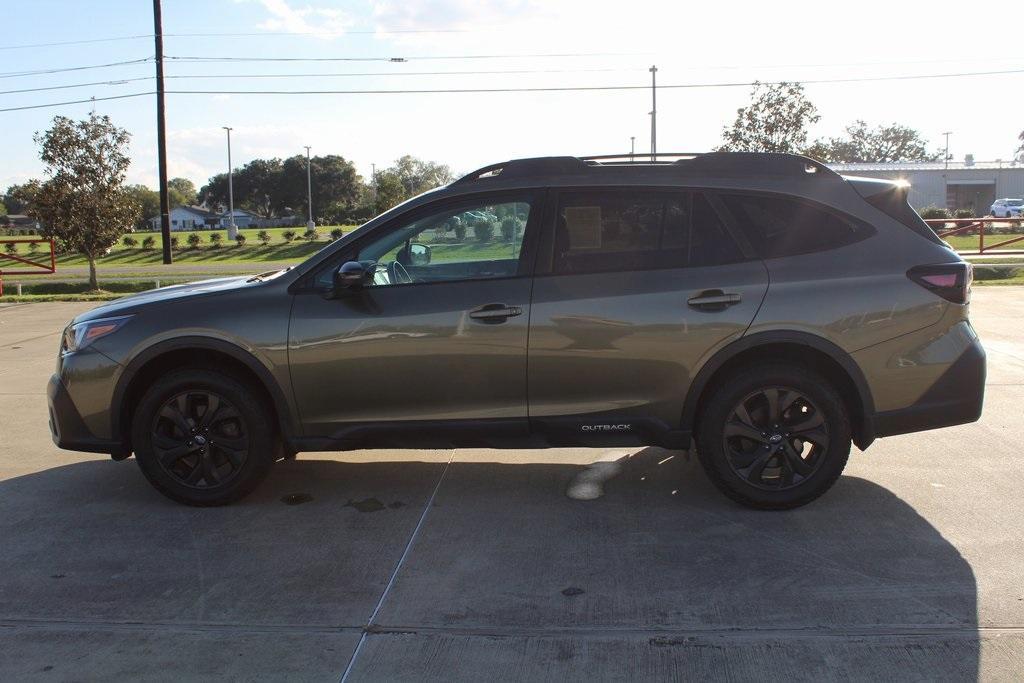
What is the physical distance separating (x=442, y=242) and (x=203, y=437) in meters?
1.73

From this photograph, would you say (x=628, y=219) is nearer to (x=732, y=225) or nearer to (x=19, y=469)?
(x=732, y=225)

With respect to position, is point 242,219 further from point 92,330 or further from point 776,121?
point 92,330

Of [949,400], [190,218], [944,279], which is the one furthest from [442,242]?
[190,218]

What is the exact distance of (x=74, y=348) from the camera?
5.19 meters

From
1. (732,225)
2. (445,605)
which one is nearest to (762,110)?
(732,225)

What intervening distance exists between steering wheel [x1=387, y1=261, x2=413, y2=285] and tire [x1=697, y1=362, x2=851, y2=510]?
5.85ft

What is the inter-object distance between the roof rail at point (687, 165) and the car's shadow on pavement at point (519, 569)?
6.11 feet

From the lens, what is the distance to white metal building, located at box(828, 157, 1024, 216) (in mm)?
69625

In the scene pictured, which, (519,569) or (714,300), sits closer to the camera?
(519,569)

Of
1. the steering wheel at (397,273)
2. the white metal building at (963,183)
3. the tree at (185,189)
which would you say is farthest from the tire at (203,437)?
the tree at (185,189)

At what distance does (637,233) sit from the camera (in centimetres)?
497

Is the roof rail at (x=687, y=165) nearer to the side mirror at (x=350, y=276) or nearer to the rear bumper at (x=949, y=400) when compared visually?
the side mirror at (x=350, y=276)

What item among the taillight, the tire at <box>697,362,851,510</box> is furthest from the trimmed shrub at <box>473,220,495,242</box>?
the taillight

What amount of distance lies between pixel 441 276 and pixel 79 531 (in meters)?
2.38
